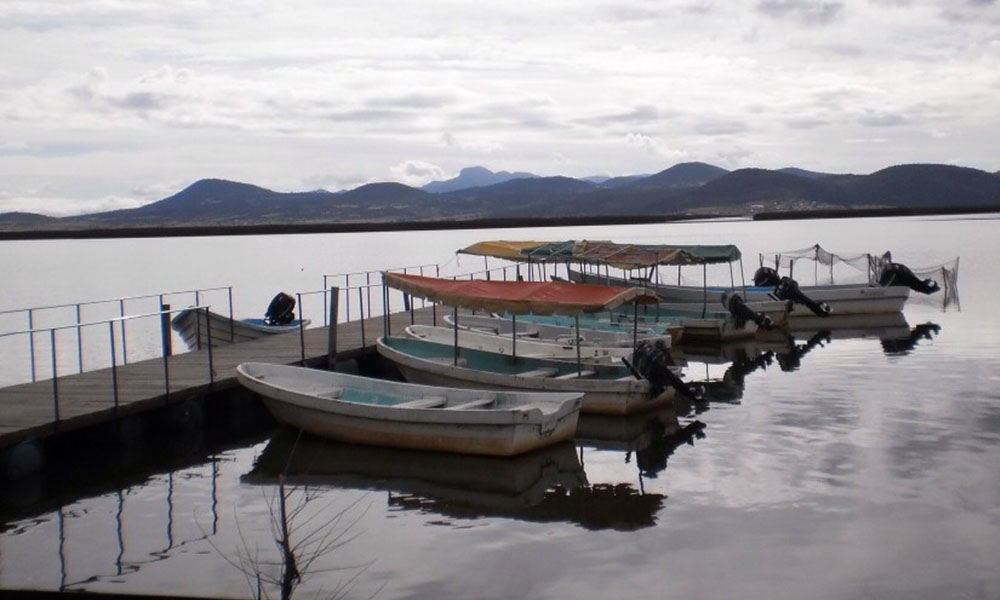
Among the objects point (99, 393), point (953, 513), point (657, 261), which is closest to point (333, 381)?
point (99, 393)

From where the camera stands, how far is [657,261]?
32031 mm

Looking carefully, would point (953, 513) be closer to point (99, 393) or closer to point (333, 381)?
point (333, 381)

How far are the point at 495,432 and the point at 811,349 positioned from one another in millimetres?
16396

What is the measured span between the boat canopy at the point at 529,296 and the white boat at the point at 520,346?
863mm

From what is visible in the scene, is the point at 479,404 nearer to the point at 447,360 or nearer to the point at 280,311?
the point at 447,360

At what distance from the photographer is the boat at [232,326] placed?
27328 mm

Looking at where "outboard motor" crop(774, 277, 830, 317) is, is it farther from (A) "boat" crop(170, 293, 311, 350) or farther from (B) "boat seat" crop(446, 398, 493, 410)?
(B) "boat seat" crop(446, 398, 493, 410)

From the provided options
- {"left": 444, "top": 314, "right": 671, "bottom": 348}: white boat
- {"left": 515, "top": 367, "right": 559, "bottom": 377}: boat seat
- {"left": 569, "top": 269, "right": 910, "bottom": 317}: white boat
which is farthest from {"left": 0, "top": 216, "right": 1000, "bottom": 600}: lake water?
{"left": 569, "top": 269, "right": 910, "bottom": 317}: white boat

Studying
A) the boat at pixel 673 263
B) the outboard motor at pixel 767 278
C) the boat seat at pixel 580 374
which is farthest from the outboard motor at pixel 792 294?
the boat seat at pixel 580 374

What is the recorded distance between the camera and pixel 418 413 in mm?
17422

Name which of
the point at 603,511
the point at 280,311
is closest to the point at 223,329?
the point at 280,311

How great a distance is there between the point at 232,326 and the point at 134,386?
26.0 feet

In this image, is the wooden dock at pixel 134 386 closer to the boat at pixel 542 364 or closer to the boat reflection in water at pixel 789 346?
the boat at pixel 542 364

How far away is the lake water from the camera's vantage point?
12.1 m
